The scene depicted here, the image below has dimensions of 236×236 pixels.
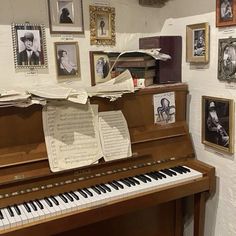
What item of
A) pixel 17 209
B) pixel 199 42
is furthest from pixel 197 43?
pixel 17 209

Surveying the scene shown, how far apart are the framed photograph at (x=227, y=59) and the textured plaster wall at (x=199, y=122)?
3cm

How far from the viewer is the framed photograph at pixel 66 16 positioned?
66.6 inches

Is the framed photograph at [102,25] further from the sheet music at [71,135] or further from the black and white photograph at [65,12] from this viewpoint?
the sheet music at [71,135]

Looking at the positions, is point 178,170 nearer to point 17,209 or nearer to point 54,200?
point 54,200

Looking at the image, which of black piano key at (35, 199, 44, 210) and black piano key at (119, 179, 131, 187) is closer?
black piano key at (35, 199, 44, 210)

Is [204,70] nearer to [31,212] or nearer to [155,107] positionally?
[155,107]

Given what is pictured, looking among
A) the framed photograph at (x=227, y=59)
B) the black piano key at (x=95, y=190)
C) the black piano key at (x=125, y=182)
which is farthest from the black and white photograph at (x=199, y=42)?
the black piano key at (x=95, y=190)

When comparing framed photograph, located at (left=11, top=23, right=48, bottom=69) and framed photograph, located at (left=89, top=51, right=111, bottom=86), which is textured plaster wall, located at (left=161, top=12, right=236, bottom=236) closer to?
framed photograph, located at (left=89, top=51, right=111, bottom=86)

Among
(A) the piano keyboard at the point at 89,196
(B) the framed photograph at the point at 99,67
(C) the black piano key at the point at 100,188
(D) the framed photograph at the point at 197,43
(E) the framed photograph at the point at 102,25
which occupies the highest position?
(E) the framed photograph at the point at 102,25

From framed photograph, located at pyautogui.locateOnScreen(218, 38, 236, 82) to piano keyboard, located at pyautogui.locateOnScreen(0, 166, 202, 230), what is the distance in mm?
511

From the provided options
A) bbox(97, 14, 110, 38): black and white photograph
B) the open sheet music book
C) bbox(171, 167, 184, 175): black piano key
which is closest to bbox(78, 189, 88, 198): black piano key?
the open sheet music book

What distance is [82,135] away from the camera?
5.05 ft

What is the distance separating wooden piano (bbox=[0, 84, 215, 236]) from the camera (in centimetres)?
136

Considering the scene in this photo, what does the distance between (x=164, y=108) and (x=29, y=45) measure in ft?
2.54
